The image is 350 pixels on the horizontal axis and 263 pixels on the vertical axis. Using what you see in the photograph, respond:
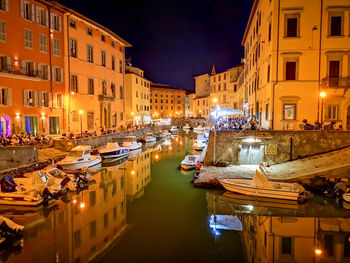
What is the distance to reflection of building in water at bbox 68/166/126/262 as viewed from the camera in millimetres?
10555

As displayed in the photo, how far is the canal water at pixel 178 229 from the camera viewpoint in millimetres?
9906

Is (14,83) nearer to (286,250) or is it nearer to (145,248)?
(145,248)

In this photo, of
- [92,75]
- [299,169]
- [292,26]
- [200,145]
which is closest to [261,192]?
[299,169]

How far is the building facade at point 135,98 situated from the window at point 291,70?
37.0 meters

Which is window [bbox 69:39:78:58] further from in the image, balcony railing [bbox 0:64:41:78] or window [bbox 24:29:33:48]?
balcony railing [bbox 0:64:41:78]

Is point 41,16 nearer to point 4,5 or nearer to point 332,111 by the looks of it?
point 4,5

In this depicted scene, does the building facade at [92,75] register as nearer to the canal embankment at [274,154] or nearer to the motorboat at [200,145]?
the motorboat at [200,145]

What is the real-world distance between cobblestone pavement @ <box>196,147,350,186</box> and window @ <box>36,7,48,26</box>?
76.2 feet

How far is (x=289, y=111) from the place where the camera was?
2186cm

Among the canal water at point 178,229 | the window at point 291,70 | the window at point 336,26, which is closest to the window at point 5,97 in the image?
the canal water at point 178,229

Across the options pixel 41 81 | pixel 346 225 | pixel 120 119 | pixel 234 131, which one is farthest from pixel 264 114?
pixel 120 119

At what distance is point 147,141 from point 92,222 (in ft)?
106

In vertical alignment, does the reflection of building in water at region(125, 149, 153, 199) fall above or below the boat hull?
below

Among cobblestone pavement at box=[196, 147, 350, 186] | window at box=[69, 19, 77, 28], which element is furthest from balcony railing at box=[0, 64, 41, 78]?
cobblestone pavement at box=[196, 147, 350, 186]
